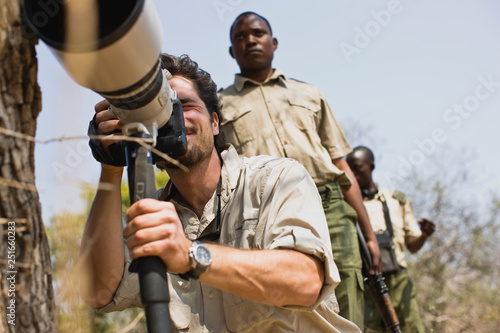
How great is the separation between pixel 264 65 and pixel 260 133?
1.77ft

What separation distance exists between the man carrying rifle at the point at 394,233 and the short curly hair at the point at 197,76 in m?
2.66

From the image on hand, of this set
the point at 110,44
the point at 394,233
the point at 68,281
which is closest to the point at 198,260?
the point at 68,281

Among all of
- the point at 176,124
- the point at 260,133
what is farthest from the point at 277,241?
the point at 260,133

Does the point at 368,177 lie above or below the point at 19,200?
above

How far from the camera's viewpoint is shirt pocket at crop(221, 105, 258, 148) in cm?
333

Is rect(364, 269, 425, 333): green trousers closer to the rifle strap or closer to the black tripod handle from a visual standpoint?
the rifle strap

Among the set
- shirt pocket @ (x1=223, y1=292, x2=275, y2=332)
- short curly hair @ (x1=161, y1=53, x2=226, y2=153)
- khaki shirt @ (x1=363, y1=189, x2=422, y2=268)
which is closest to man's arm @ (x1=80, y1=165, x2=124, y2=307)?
shirt pocket @ (x1=223, y1=292, x2=275, y2=332)

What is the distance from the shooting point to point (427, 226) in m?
5.63

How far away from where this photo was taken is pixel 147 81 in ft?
4.79

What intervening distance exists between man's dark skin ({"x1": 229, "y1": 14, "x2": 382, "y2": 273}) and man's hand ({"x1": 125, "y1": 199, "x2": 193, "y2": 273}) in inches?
88.7

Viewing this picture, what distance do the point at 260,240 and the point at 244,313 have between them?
259mm

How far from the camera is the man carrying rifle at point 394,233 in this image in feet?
15.8

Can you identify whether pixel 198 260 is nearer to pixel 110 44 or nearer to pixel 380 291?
pixel 110 44

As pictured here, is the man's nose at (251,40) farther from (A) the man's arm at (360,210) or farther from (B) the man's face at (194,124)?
(B) the man's face at (194,124)
